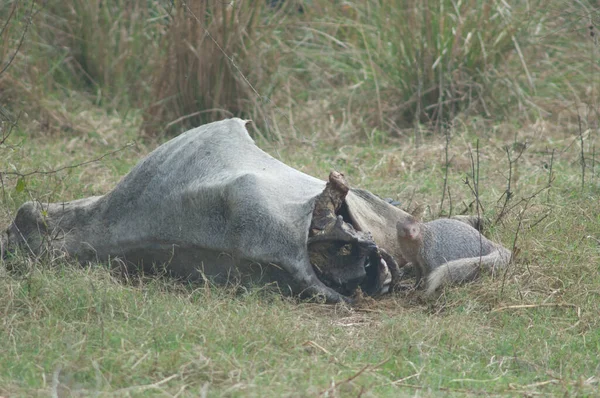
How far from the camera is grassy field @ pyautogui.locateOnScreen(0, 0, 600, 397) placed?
3119 mm

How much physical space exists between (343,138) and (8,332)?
4.39 meters

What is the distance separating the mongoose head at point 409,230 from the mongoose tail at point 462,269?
180mm

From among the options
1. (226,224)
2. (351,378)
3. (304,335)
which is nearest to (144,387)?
(351,378)

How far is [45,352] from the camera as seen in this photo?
313cm

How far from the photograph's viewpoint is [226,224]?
3.80 metres

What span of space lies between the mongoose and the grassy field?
9 cm

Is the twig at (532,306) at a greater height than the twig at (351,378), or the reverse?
the twig at (351,378)

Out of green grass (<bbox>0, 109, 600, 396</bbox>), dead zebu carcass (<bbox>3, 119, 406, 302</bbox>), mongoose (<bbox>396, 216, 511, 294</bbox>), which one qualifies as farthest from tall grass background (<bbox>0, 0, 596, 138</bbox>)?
green grass (<bbox>0, 109, 600, 396</bbox>)

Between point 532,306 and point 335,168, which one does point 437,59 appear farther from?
point 532,306

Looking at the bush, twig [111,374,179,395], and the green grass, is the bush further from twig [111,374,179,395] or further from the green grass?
twig [111,374,179,395]

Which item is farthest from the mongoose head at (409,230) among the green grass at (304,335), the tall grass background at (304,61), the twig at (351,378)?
the tall grass background at (304,61)

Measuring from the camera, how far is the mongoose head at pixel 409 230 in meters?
4.07

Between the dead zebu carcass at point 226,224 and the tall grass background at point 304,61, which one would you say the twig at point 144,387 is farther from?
the tall grass background at point 304,61

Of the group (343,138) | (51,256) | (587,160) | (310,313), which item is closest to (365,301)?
(310,313)
